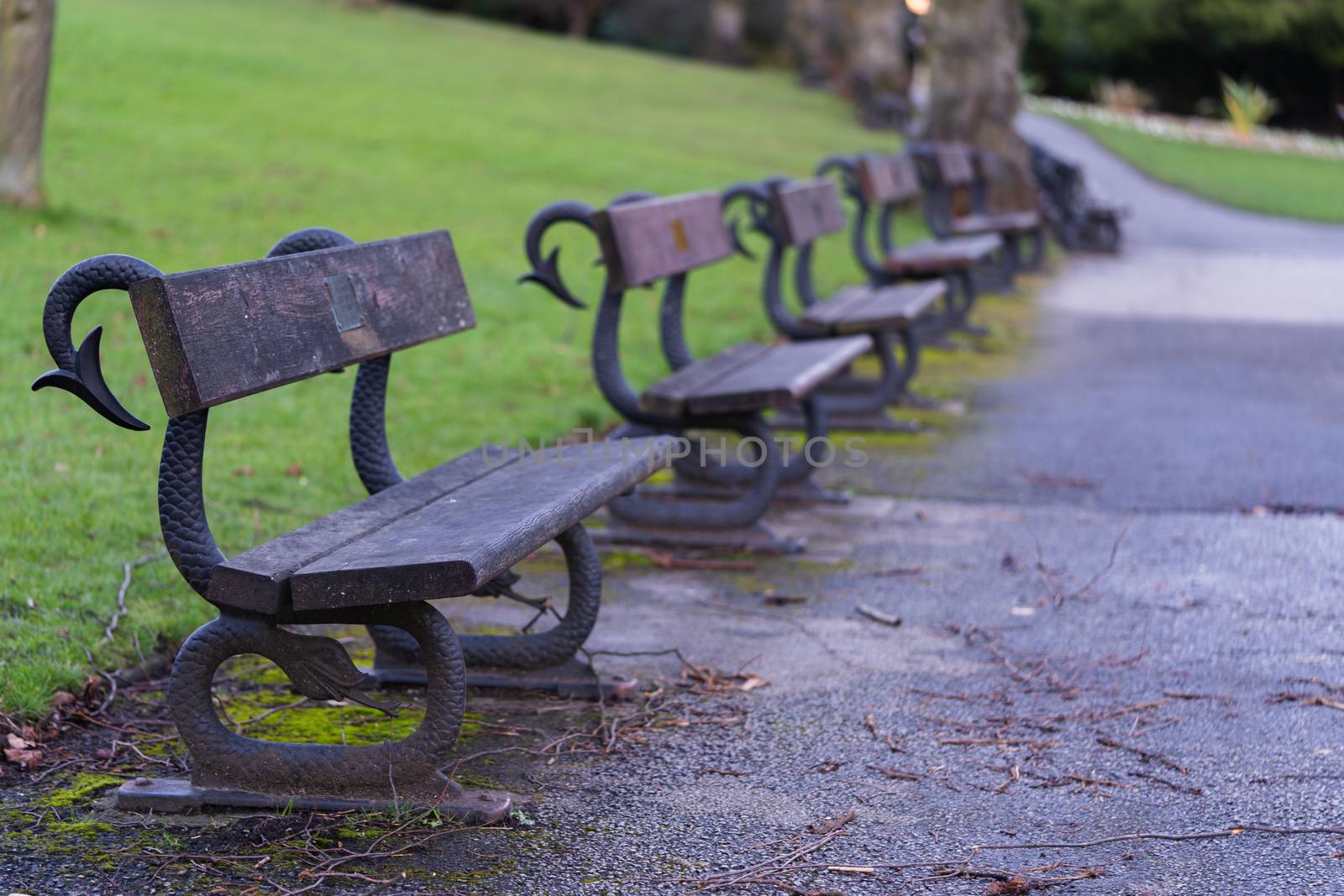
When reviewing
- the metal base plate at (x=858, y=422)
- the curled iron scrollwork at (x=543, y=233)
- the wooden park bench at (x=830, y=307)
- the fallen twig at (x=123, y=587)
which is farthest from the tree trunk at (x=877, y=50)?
the fallen twig at (x=123, y=587)

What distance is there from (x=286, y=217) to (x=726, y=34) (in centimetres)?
3075

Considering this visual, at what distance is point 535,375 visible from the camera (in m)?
7.95

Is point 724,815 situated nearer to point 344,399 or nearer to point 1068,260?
point 344,399

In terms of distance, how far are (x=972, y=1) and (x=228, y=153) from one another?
7.50 meters

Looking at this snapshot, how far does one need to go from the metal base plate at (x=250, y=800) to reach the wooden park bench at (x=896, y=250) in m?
6.02

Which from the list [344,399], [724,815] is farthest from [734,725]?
[344,399]

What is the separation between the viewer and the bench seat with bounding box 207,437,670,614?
3018 millimetres

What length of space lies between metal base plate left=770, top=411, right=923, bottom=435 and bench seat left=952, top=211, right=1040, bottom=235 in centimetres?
494

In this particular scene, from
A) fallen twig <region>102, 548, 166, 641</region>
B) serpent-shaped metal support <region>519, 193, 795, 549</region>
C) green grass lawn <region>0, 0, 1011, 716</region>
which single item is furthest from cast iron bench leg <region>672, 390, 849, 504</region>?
fallen twig <region>102, 548, 166, 641</region>

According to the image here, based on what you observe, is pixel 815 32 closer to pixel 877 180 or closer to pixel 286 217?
pixel 286 217

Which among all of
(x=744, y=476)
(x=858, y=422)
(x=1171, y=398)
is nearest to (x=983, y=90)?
(x=1171, y=398)

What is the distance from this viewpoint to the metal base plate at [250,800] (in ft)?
10.6

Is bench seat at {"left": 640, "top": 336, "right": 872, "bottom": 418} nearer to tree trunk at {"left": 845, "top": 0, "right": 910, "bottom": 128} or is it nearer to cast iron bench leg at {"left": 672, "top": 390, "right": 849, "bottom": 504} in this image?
cast iron bench leg at {"left": 672, "top": 390, "right": 849, "bottom": 504}

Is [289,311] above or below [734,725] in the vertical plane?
above
